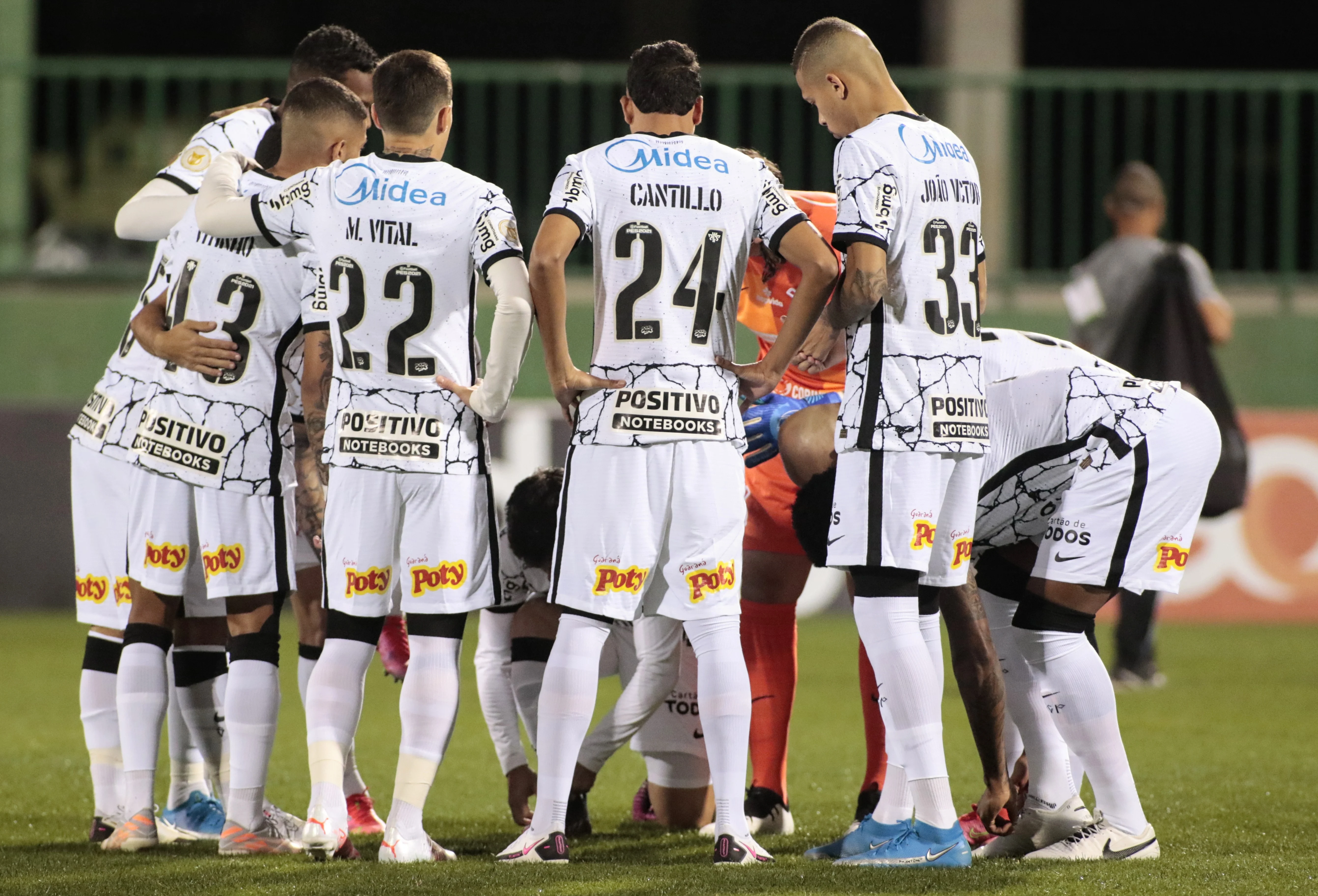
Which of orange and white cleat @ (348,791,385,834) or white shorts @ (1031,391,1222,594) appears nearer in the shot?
white shorts @ (1031,391,1222,594)

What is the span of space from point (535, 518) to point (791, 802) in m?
1.26

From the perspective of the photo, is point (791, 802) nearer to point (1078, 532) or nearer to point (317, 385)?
point (1078, 532)

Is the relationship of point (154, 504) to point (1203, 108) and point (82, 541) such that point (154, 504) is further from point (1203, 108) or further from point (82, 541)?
point (1203, 108)

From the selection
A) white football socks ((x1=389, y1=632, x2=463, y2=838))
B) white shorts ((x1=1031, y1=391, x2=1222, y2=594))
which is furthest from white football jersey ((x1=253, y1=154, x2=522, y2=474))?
white shorts ((x1=1031, y1=391, x2=1222, y2=594))

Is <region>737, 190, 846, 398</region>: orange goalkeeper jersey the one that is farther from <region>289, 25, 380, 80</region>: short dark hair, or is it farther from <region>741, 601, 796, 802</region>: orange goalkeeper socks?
<region>289, 25, 380, 80</region>: short dark hair

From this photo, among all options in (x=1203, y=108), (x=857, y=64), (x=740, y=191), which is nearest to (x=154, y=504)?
(x=740, y=191)

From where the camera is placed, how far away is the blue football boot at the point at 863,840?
159 inches

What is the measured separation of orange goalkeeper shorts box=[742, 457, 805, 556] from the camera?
5004 millimetres

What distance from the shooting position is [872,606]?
408 cm

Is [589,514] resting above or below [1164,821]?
above

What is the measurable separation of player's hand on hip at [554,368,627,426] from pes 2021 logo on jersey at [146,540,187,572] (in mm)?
1107

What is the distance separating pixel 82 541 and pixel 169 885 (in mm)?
1291

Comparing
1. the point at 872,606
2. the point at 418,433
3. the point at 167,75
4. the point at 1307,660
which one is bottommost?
the point at 1307,660

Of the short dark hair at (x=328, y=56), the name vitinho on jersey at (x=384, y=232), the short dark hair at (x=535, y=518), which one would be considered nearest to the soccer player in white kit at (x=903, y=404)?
the short dark hair at (x=535, y=518)
